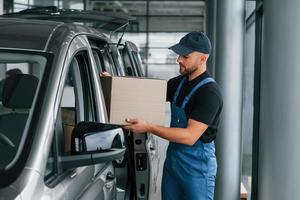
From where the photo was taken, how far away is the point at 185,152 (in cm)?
368

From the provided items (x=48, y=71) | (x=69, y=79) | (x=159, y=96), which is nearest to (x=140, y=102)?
(x=159, y=96)

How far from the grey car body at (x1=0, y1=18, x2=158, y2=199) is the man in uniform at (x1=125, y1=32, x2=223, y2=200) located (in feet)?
1.85

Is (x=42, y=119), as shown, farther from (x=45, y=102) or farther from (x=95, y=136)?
(x=95, y=136)

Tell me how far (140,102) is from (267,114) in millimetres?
1219

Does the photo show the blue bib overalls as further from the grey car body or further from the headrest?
the headrest

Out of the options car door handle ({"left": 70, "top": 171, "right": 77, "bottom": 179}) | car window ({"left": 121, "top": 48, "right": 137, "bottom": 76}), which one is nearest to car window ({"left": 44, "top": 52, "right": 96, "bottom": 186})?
car door handle ({"left": 70, "top": 171, "right": 77, "bottom": 179})

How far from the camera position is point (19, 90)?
2.42 m

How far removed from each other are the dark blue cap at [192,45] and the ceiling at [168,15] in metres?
13.7

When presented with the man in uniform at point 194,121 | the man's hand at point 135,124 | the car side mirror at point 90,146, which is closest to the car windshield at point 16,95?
the car side mirror at point 90,146

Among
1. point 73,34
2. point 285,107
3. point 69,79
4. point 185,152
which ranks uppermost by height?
point 73,34

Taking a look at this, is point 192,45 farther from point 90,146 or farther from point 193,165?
point 90,146

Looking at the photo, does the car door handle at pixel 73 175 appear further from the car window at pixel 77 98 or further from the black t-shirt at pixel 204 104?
the black t-shirt at pixel 204 104

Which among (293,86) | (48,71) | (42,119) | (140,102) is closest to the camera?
(42,119)

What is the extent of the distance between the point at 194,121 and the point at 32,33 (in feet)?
4.32
